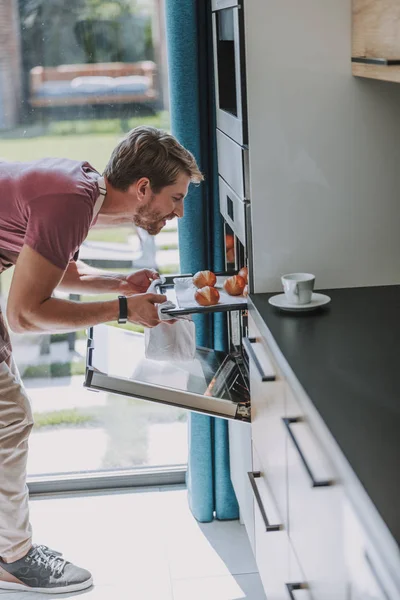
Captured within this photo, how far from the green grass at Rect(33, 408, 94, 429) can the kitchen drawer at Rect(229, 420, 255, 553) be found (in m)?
0.66

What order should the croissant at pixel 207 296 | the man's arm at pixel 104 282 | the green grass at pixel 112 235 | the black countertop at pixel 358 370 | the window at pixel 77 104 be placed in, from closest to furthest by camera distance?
the black countertop at pixel 358 370 < the croissant at pixel 207 296 < the man's arm at pixel 104 282 < the window at pixel 77 104 < the green grass at pixel 112 235

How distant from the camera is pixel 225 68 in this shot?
2.37 metres

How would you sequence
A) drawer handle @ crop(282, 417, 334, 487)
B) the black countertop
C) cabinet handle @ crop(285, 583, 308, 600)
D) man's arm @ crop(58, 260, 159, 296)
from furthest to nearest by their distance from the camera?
1. man's arm @ crop(58, 260, 159, 296)
2. cabinet handle @ crop(285, 583, 308, 600)
3. drawer handle @ crop(282, 417, 334, 487)
4. the black countertop

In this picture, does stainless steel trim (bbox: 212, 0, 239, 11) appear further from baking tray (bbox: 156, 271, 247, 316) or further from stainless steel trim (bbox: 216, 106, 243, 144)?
baking tray (bbox: 156, 271, 247, 316)

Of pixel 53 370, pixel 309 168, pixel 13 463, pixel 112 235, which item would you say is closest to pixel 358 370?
pixel 309 168

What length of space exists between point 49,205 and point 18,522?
102cm

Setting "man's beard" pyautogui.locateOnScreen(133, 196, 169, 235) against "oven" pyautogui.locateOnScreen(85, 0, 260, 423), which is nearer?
"oven" pyautogui.locateOnScreen(85, 0, 260, 423)

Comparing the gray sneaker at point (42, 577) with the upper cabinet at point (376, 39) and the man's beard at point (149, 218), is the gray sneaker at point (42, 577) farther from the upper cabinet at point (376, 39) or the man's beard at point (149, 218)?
the upper cabinet at point (376, 39)

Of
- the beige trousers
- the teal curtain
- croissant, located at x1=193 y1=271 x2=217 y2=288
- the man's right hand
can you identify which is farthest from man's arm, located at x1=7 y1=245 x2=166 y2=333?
the teal curtain

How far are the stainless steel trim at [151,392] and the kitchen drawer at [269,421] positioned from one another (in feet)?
0.40

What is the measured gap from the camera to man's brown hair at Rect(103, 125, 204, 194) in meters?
2.20

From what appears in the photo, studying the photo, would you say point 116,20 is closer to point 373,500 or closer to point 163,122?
point 163,122

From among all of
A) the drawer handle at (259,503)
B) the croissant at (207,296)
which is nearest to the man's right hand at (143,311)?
the croissant at (207,296)

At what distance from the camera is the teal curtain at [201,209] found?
2.46m
